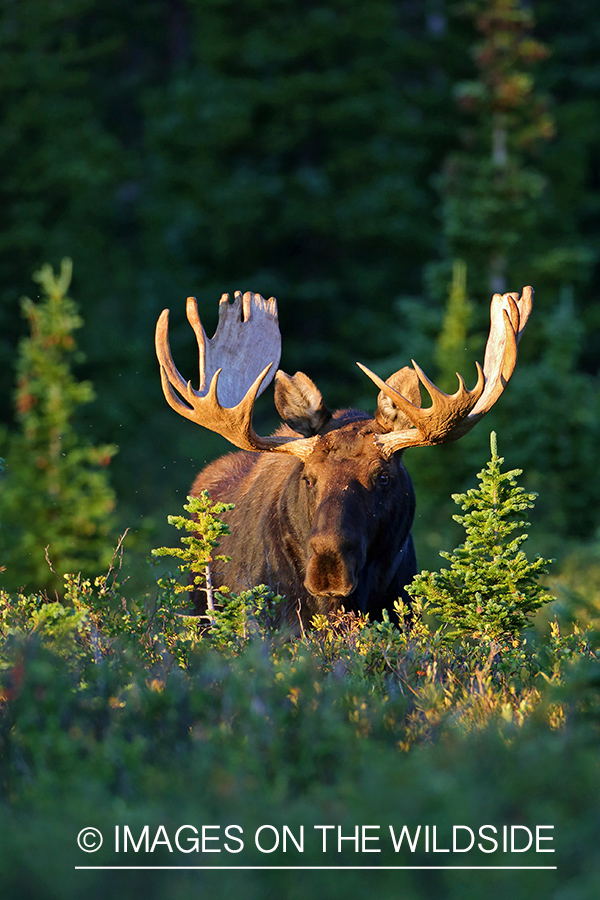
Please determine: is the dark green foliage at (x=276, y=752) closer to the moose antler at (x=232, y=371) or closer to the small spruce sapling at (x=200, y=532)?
the small spruce sapling at (x=200, y=532)

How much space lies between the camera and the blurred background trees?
20641 millimetres

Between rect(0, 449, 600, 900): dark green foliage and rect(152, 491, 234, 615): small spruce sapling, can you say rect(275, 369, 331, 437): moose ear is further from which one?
rect(0, 449, 600, 900): dark green foliage

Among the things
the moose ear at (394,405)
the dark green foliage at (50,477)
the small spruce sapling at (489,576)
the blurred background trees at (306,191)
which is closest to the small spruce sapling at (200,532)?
the small spruce sapling at (489,576)

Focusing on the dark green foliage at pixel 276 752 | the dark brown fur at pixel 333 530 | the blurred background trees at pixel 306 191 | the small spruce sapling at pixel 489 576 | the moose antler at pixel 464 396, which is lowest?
the dark green foliage at pixel 276 752

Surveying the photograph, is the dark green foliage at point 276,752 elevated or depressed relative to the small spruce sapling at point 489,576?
depressed

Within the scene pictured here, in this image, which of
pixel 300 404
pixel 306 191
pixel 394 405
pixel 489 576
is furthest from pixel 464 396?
pixel 306 191

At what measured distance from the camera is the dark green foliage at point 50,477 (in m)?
13.8

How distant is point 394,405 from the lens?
6.72 metres

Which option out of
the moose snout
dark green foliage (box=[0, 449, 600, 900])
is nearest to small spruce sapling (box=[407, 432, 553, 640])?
dark green foliage (box=[0, 449, 600, 900])

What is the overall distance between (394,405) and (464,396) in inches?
17.9

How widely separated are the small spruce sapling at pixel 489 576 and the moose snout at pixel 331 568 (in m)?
0.41

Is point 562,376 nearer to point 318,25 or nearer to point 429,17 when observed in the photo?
point 318,25

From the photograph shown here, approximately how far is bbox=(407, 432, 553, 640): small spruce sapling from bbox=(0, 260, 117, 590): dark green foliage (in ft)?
28.2

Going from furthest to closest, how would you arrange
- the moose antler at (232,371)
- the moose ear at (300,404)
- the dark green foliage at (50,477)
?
the dark green foliage at (50,477)
the moose ear at (300,404)
the moose antler at (232,371)
